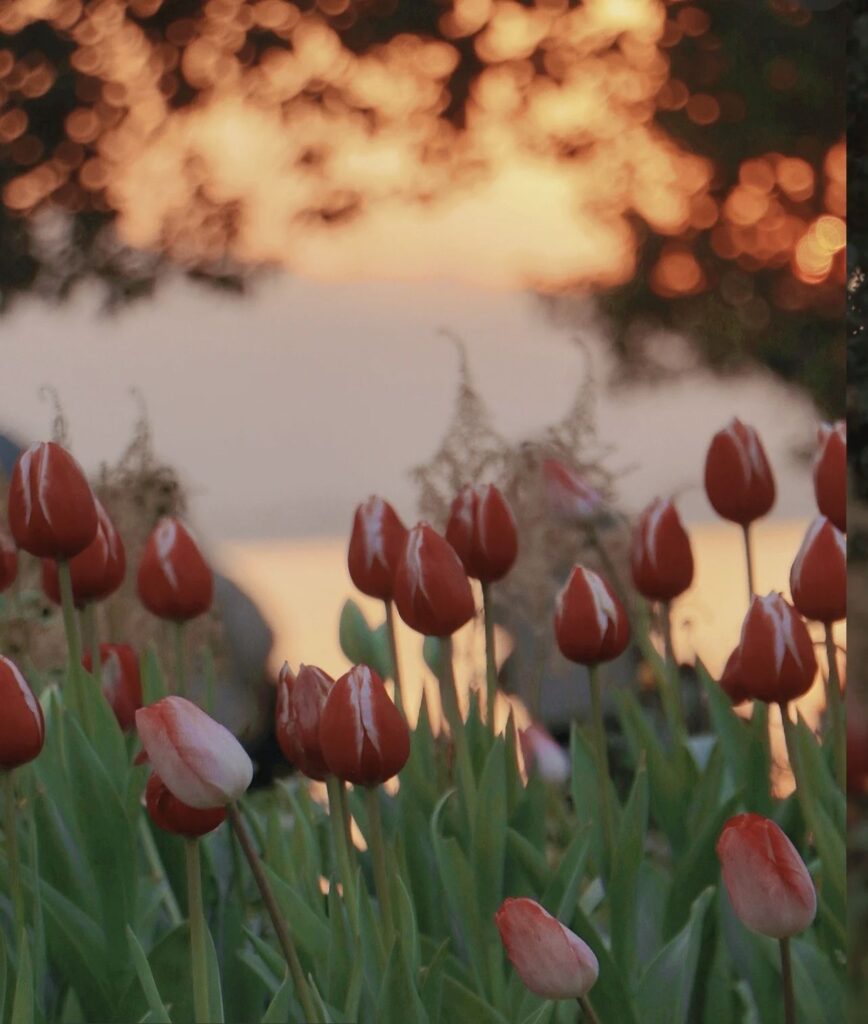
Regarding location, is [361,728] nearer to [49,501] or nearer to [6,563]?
[49,501]

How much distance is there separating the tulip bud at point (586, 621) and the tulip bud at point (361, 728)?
0.31m

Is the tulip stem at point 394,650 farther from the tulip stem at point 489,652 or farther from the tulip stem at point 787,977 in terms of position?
the tulip stem at point 787,977

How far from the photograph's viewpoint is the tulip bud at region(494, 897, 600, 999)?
88cm

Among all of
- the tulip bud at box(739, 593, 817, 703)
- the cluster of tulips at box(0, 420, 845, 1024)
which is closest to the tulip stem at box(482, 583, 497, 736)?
the cluster of tulips at box(0, 420, 845, 1024)

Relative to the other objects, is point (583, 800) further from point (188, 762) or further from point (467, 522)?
point (188, 762)

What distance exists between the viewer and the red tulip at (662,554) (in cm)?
151

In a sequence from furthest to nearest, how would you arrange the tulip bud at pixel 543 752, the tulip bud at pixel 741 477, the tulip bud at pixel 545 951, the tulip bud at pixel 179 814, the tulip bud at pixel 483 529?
the tulip bud at pixel 543 752, the tulip bud at pixel 741 477, the tulip bud at pixel 483 529, the tulip bud at pixel 179 814, the tulip bud at pixel 545 951

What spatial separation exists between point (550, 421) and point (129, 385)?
0.82 m

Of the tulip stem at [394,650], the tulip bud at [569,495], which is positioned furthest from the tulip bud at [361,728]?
the tulip bud at [569,495]

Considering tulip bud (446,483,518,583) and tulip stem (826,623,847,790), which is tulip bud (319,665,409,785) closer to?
tulip bud (446,483,518,583)

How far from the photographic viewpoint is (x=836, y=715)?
1523 millimetres

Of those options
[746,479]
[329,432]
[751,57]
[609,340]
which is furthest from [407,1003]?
[751,57]

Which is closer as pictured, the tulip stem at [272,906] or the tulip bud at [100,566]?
the tulip stem at [272,906]

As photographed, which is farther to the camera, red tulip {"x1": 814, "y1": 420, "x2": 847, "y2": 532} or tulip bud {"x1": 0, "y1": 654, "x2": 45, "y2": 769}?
red tulip {"x1": 814, "y1": 420, "x2": 847, "y2": 532}
